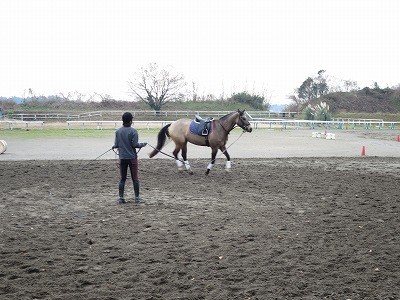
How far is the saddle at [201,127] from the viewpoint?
517 inches

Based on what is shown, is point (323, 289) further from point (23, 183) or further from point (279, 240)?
point (23, 183)

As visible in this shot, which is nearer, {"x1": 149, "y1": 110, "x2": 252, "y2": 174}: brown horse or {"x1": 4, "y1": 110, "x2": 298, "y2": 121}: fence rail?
{"x1": 149, "y1": 110, "x2": 252, "y2": 174}: brown horse

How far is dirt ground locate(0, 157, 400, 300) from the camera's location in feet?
15.6

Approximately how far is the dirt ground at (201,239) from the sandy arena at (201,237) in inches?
0.8

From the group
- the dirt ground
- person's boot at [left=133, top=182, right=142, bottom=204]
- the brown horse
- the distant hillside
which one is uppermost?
the distant hillside

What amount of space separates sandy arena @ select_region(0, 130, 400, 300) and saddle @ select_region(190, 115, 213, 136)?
A: 4.27 ft

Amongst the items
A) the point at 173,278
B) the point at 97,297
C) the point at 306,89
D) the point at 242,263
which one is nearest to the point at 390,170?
the point at 242,263

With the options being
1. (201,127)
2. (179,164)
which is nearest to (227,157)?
(201,127)

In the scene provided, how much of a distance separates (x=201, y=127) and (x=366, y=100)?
61285mm

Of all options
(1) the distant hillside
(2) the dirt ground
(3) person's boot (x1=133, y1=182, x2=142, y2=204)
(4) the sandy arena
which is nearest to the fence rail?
(1) the distant hillside

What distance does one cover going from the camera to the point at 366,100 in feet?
223

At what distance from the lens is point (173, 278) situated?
497 centimetres

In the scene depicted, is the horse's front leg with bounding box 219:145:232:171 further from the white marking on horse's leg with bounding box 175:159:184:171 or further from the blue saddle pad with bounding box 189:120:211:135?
the white marking on horse's leg with bounding box 175:159:184:171

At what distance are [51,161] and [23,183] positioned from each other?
4.65m
